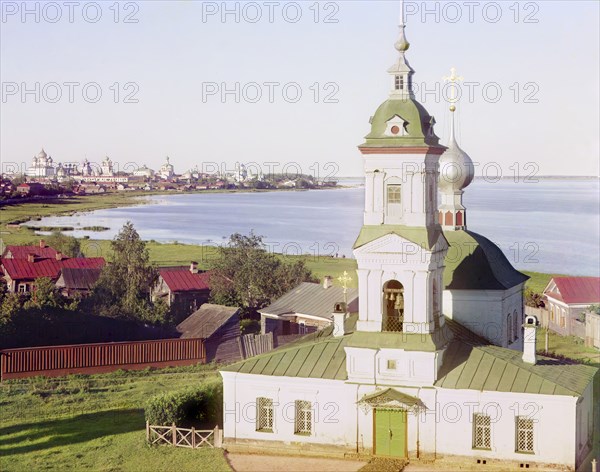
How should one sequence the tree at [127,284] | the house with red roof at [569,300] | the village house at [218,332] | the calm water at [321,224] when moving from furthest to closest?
1. the calm water at [321,224]
2. the house with red roof at [569,300]
3. the tree at [127,284]
4. the village house at [218,332]

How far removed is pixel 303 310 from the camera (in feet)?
144

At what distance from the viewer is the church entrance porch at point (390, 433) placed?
25.0 m

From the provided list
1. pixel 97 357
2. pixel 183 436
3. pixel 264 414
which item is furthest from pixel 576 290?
pixel 183 436

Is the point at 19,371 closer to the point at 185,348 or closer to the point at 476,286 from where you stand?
the point at 185,348

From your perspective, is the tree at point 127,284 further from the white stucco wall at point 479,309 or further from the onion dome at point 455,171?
the white stucco wall at point 479,309

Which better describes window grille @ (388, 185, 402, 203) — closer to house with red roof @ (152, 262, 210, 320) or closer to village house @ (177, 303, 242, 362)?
village house @ (177, 303, 242, 362)

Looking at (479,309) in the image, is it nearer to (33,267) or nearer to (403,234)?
(403,234)

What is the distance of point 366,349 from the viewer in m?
25.2

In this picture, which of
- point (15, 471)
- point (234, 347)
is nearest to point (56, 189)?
point (234, 347)

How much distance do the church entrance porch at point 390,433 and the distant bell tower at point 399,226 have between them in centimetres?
213

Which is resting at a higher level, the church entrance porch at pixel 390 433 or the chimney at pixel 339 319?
the chimney at pixel 339 319

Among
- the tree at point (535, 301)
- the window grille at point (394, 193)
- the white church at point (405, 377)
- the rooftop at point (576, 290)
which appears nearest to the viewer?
the white church at point (405, 377)

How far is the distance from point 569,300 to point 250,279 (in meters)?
16.1

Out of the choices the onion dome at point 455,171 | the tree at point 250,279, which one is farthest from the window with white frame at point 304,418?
the tree at point 250,279
